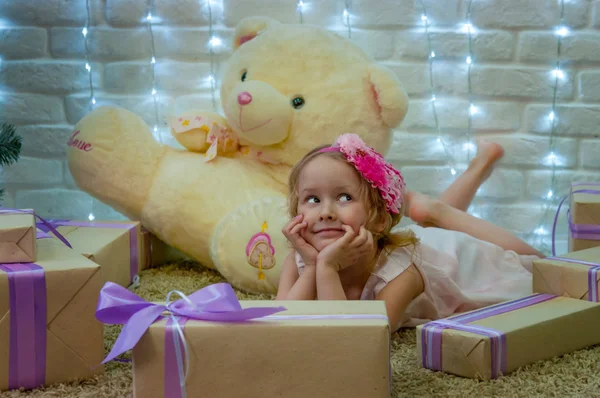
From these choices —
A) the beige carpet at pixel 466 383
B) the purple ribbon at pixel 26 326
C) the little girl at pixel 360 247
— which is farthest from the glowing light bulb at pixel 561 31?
the purple ribbon at pixel 26 326

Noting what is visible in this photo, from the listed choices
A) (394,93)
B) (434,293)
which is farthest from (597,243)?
(394,93)

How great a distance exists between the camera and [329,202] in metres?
1.21

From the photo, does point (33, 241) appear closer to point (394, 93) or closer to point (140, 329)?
point (140, 329)

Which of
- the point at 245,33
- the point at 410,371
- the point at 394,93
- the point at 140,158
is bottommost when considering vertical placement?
the point at 410,371

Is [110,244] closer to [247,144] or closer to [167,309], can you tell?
[247,144]

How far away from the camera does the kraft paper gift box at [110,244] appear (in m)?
1.43

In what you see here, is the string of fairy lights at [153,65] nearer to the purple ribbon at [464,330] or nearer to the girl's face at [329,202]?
the girl's face at [329,202]

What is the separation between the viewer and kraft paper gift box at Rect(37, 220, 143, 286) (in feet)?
4.71

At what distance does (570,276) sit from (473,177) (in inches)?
26.0

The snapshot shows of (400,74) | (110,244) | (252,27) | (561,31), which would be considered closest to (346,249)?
(110,244)

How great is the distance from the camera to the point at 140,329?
33.6 inches

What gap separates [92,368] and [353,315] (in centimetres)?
44

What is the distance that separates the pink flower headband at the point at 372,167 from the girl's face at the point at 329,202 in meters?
0.02

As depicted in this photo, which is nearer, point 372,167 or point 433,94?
point 372,167
